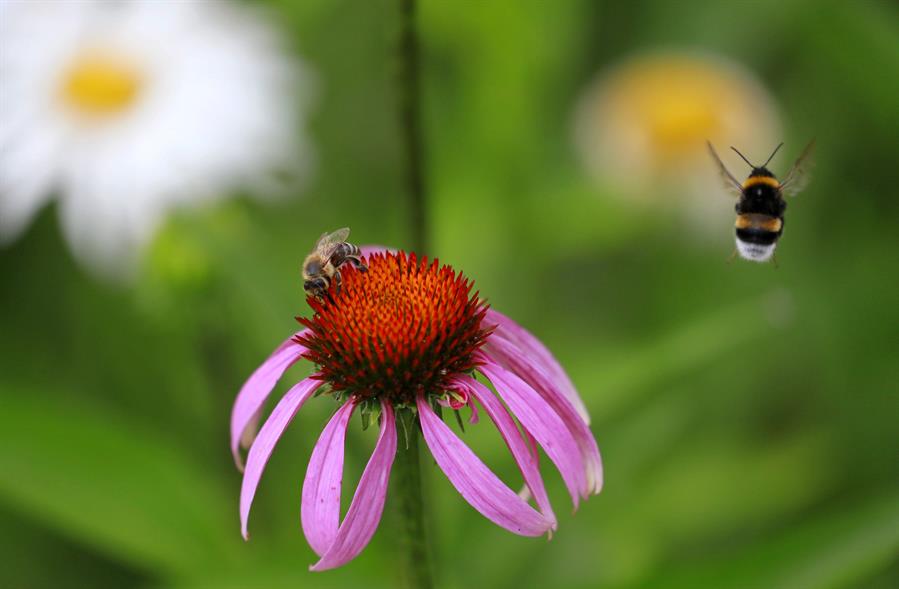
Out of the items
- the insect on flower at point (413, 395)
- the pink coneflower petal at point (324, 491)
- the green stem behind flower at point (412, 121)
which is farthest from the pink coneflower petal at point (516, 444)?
the green stem behind flower at point (412, 121)

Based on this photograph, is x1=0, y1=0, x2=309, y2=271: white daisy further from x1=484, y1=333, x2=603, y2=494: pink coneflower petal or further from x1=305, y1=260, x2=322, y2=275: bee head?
x1=484, y1=333, x2=603, y2=494: pink coneflower petal

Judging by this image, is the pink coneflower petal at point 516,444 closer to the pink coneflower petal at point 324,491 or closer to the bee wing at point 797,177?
the pink coneflower petal at point 324,491

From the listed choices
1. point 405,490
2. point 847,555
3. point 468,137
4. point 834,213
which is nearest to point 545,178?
point 468,137

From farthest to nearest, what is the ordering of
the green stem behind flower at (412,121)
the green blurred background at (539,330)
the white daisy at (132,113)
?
1. the white daisy at (132,113)
2. the green blurred background at (539,330)
3. the green stem behind flower at (412,121)

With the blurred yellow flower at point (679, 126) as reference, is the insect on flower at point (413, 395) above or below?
below

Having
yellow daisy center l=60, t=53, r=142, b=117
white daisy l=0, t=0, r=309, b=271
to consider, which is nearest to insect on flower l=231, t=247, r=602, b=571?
white daisy l=0, t=0, r=309, b=271
